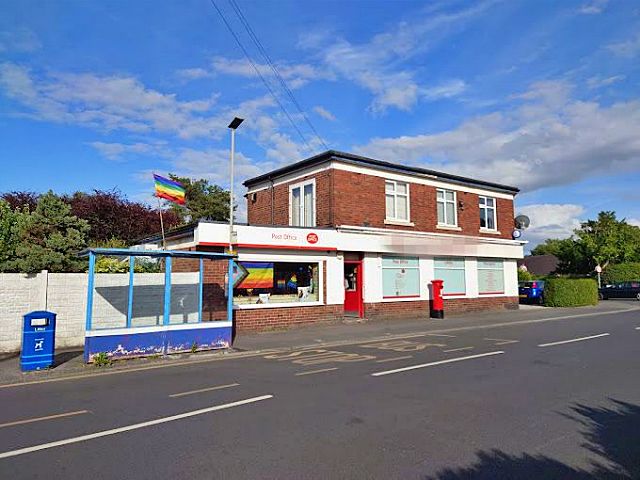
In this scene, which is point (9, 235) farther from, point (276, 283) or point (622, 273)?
point (622, 273)

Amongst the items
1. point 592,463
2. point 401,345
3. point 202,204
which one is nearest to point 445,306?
point 401,345

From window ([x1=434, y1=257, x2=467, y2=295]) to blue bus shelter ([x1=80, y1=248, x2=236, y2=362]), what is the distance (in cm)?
1258

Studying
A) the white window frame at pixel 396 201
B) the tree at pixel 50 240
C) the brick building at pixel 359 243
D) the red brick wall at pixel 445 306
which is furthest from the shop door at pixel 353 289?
the tree at pixel 50 240

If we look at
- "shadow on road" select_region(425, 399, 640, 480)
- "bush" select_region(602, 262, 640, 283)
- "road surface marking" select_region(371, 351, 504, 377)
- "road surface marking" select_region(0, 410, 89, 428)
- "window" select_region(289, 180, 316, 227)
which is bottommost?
"road surface marking" select_region(0, 410, 89, 428)

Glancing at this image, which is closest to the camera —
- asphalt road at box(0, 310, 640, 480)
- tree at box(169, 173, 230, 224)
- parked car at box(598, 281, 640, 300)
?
asphalt road at box(0, 310, 640, 480)

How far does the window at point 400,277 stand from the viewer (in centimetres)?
2084

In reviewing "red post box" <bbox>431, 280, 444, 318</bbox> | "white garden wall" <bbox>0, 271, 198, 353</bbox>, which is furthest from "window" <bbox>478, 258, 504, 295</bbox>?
"white garden wall" <bbox>0, 271, 198, 353</bbox>

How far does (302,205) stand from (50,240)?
971 centimetres

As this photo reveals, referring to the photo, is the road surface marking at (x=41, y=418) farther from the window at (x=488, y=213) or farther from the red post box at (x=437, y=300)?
the window at (x=488, y=213)

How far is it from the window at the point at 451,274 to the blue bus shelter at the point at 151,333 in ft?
41.3

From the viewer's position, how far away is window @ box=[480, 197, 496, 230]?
2577cm

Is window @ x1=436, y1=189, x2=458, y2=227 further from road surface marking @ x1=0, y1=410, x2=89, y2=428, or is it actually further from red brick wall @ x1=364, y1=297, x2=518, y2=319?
road surface marking @ x1=0, y1=410, x2=89, y2=428

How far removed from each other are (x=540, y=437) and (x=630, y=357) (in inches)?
275

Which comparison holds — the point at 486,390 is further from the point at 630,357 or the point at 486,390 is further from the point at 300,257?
the point at 300,257
